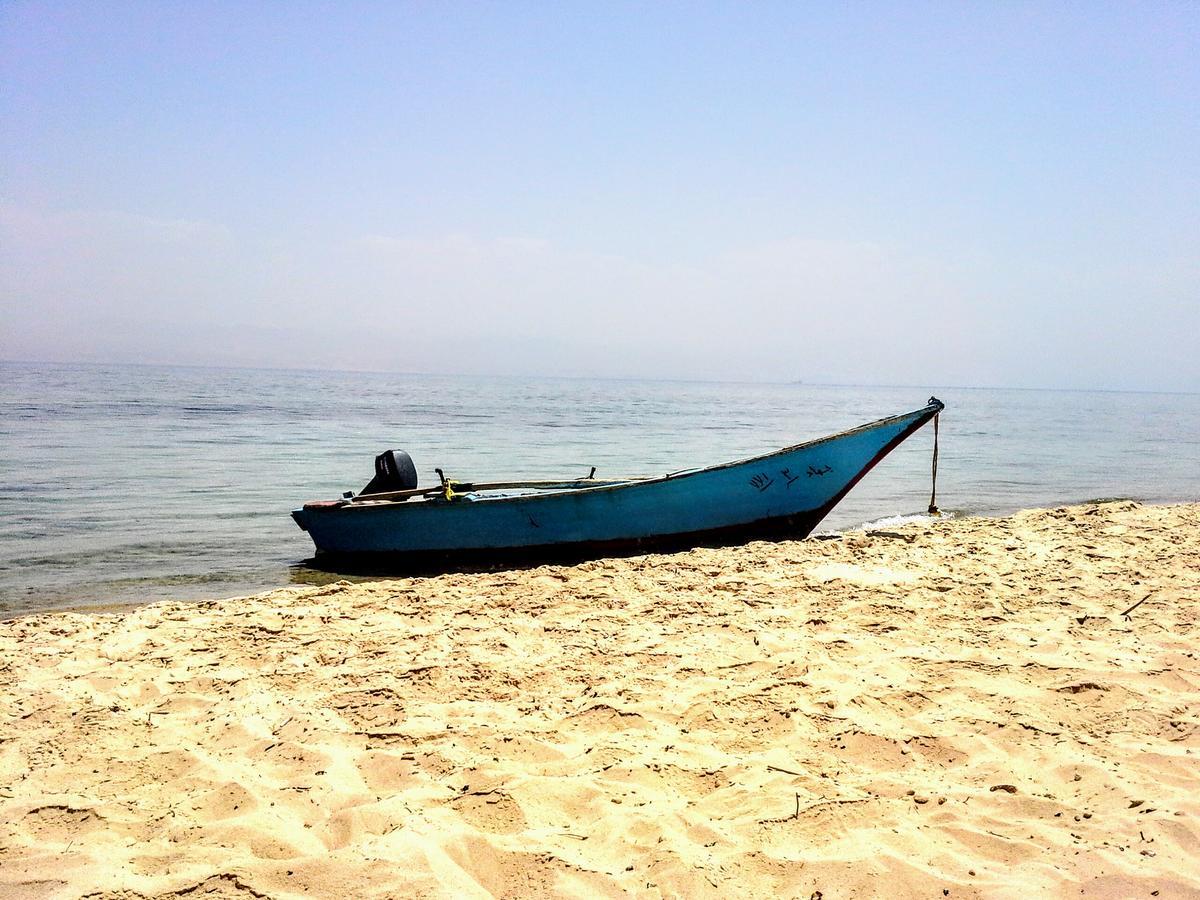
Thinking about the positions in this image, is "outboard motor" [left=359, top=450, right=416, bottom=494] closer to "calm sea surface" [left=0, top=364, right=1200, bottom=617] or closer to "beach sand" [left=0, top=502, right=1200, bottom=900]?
"calm sea surface" [left=0, top=364, right=1200, bottom=617]

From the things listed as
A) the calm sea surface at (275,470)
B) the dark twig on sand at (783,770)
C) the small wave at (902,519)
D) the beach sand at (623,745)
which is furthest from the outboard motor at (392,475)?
the dark twig on sand at (783,770)

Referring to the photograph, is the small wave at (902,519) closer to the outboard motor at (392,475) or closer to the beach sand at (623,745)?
the beach sand at (623,745)

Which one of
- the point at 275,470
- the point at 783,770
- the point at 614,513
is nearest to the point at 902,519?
the point at 614,513

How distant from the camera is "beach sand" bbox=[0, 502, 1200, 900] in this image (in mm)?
2873

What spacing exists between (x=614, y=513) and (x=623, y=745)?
5117mm

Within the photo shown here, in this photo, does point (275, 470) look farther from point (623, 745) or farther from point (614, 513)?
point (623, 745)

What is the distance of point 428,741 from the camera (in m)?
3.89

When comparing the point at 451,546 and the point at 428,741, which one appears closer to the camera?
the point at 428,741

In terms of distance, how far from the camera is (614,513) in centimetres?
885

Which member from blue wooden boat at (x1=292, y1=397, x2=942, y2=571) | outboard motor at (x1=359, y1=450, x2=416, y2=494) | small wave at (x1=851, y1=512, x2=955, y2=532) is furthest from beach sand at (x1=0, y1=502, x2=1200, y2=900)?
small wave at (x1=851, y1=512, x2=955, y2=532)

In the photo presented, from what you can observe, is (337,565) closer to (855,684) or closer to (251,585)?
(251,585)

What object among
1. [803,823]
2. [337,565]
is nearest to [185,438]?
[337,565]

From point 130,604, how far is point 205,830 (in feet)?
18.5

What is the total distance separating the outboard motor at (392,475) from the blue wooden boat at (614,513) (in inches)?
14.7
